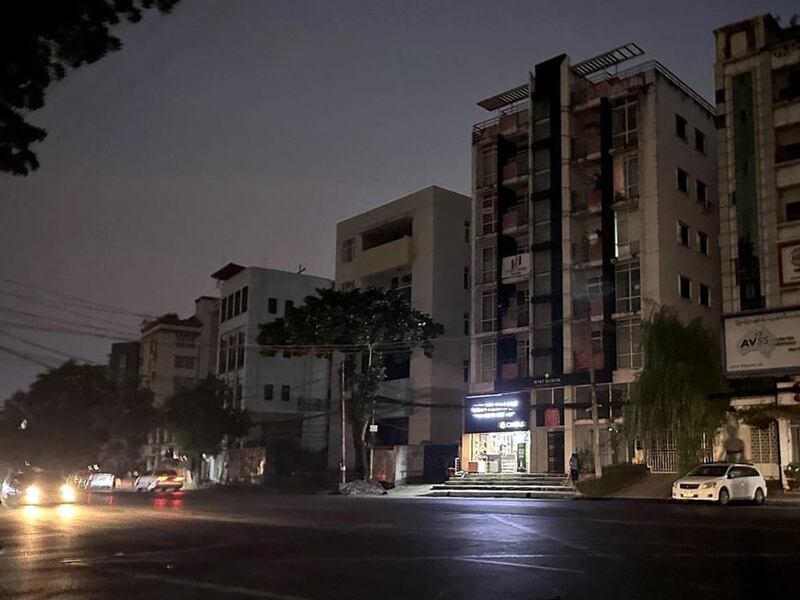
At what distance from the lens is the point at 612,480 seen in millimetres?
38594

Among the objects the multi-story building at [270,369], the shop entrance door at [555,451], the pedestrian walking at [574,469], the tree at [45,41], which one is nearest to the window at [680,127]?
the shop entrance door at [555,451]

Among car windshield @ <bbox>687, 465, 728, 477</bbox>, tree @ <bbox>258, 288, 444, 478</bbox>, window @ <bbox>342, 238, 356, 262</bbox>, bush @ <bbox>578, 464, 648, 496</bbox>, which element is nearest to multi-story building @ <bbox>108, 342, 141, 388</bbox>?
window @ <bbox>342, 238, 356, 262</bbox>

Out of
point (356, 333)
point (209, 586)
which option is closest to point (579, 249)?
point (356, 333)

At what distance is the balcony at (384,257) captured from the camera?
58250 millimetres

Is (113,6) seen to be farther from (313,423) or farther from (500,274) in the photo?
(313,423)

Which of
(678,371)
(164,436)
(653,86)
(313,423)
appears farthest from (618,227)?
(164,436)

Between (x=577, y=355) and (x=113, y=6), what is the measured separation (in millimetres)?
40638

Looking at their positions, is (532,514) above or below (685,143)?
below

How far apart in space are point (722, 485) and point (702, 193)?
23935 millimetres

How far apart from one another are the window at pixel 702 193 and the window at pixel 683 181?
1.20 metres

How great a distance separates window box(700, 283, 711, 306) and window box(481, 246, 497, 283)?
38.9 feet

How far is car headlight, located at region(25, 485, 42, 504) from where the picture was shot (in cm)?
3803

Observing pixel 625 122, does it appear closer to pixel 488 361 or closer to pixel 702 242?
pixel 702 242

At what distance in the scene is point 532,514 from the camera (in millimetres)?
22500
